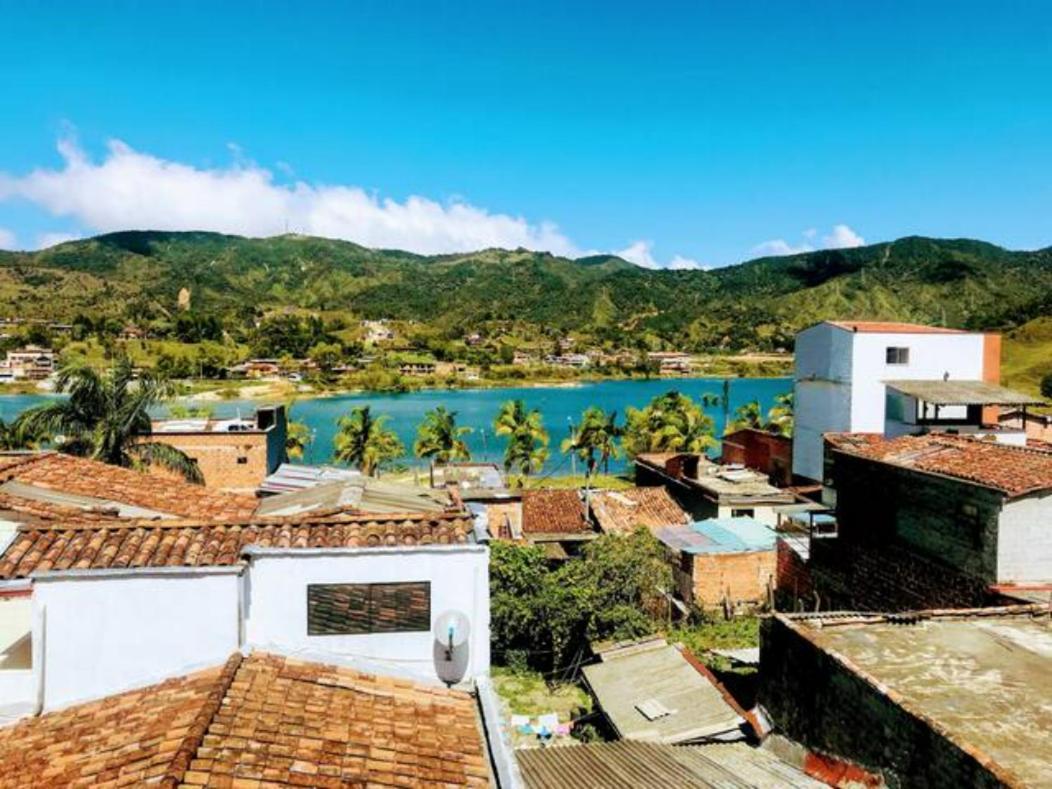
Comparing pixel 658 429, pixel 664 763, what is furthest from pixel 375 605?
pixel 658 429

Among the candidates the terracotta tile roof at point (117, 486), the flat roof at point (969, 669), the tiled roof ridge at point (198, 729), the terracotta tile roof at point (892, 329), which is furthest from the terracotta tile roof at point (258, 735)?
the terracotta tile roof at point (892, 329)

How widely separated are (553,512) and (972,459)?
58.2ft

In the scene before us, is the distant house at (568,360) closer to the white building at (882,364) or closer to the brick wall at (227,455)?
the white building at (882,364)

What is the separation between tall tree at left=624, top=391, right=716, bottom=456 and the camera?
150 ft

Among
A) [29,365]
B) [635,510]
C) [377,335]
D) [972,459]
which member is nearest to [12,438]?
[635,510]

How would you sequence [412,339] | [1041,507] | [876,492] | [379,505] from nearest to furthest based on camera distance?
[379,505] → [1041,507] → [876,492] → [412,339]

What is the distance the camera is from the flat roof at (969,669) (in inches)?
292

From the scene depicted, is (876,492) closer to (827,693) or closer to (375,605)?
(827,693)

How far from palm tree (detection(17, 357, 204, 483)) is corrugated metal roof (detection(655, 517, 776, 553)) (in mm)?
14657

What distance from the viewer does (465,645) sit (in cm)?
804

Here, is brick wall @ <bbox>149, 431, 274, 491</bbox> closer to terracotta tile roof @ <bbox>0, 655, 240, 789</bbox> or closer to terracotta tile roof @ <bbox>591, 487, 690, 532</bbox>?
terracotta tile roof @ <bbox>591, 487, 690, 532</bbox>

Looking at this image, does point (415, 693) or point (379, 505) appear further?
point (379, 505)

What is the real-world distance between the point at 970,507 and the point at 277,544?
10.8 metres

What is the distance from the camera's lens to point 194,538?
8328mm
